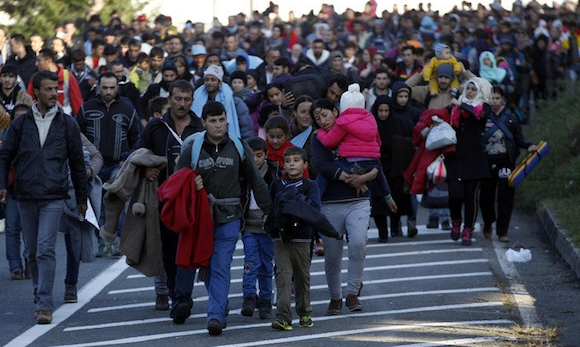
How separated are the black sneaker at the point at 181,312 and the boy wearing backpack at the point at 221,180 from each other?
34 centimetres

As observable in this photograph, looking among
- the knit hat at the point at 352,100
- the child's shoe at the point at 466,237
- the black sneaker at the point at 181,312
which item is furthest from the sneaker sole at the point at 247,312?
the child's shoe at the point at 466,237

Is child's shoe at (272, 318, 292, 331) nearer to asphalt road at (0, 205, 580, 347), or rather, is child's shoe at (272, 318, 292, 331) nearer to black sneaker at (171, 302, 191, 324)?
asphalt road at (0, 205, 580, 347)

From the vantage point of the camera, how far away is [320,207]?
35.9 feet

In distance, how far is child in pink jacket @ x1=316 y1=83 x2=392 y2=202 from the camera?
38.6ft

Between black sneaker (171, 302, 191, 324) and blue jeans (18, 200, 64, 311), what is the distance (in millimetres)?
1015

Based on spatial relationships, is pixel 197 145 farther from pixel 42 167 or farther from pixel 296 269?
pixel 42 167

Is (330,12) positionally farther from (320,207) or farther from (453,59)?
(320,207)

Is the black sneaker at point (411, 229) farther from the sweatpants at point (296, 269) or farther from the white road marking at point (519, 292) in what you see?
the sweatpants at point (296, 269)

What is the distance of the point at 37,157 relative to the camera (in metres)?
11.4

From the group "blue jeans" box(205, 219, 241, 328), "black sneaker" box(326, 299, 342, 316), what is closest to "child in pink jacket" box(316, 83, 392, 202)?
"black sneaker" box(326, 299, 342, 316)

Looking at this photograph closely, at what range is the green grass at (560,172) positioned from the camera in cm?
1727

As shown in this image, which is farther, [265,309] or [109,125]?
[109,125]

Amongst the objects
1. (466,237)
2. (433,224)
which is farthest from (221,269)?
(433,224)

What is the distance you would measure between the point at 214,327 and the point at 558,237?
→ 6.15 m
